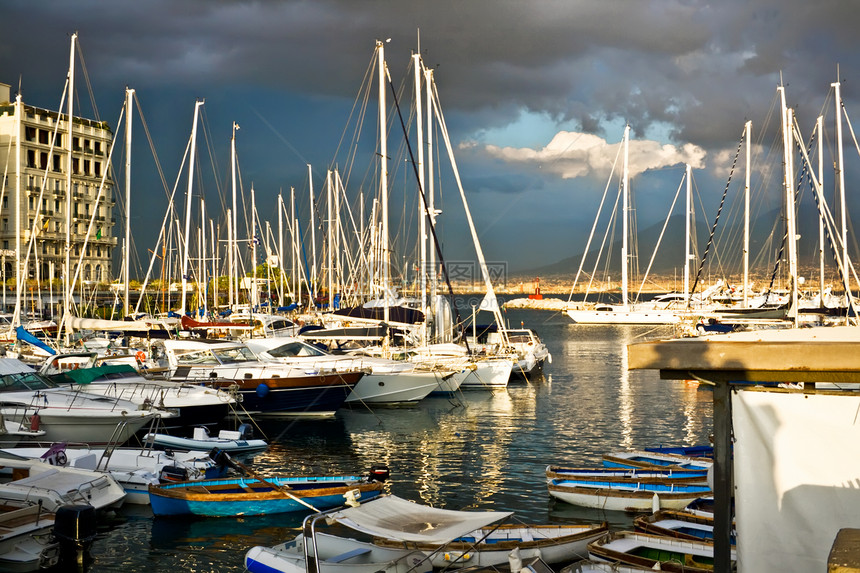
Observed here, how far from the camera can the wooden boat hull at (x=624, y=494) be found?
16.2 meters

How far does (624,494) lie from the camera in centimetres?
1702

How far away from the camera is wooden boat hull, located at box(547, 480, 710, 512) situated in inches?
640

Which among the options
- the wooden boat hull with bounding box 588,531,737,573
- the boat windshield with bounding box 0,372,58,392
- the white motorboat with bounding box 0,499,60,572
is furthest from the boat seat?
the boat windshield with bounding box 0,372,58,392

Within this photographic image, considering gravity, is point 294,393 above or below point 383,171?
below

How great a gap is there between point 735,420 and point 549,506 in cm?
1210

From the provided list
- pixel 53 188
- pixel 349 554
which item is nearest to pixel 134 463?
pixel 349 554

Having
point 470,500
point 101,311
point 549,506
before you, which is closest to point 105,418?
point 470,500

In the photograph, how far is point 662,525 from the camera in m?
13.9

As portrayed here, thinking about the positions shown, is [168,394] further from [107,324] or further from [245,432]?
[107,324]

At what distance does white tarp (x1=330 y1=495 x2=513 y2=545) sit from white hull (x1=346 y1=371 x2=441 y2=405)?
21.0 metres

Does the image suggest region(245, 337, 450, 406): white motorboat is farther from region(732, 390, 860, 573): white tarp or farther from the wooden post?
region(732, 390, 860, 573): white tarp

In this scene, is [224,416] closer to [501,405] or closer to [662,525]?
[501,405]

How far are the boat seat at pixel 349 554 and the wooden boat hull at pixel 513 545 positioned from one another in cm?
28

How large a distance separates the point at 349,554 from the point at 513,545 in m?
2.62
